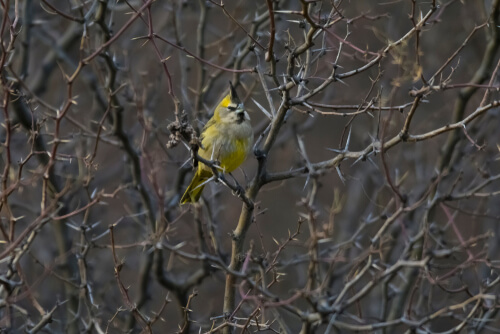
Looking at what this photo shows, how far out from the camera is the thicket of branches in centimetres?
419

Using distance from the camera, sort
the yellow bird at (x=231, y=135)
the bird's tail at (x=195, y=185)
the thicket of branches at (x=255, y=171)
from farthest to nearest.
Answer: the bird's tail at (x=195, y=185) < the yellow bird at (x=231, y=135) < the thicket of branches at (x=255, y=171)

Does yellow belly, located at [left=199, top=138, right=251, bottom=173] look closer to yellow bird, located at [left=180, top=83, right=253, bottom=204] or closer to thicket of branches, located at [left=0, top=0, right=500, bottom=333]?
yellow bird, located at [left=180, top=83, right=253, bottom=204]

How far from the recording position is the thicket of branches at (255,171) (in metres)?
4.19

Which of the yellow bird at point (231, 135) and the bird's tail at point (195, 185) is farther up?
the yellow bird at point (231, 135)

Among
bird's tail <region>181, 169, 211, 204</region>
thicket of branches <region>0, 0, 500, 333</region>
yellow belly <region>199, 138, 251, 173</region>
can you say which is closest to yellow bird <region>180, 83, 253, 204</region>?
yellow belly <region>199, 138, 251, 173</region>

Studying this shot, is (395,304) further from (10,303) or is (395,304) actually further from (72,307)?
(10,303)

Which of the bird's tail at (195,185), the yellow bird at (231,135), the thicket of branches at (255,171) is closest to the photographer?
the thicket of branches at (255,171)

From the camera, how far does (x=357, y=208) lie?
33.0 feet

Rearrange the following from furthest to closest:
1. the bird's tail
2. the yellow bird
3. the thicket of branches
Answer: the bird's tail → the yellow bird → the thicket of branches

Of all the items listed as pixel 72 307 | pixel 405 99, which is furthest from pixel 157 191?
pixel 405 99

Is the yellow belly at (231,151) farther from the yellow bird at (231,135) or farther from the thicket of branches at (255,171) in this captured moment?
the thicket of branches at (255,171)

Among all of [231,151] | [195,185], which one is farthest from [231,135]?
[195,185]

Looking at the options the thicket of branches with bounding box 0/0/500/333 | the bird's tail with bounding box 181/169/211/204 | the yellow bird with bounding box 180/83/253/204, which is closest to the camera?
the thicket of branches with bounding box 0/0/500/333

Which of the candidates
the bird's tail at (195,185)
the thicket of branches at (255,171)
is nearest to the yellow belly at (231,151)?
the thicket of branches at (255,171)
